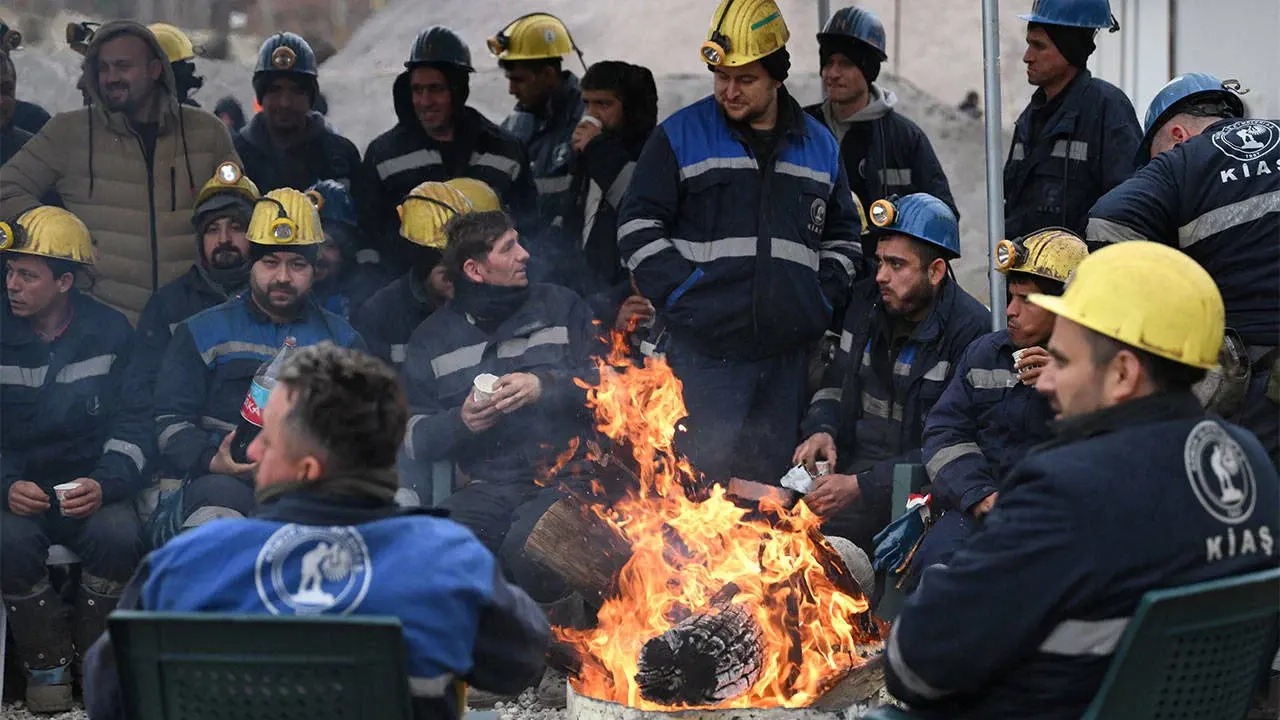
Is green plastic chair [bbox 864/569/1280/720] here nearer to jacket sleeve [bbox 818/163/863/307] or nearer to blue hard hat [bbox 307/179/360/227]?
jacket sleeve [bbox 818/163/863/307]

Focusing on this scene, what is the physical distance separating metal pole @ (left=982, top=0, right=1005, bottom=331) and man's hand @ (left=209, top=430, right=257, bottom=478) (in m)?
2.93

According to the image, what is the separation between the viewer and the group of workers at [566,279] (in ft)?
17.9

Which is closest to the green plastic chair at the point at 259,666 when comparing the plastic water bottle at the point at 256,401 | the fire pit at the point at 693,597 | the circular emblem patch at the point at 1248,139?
the fire pit at the point at 693,597

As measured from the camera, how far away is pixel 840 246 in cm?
645

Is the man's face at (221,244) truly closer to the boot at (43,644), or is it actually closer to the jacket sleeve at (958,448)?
the boot at (43,644)

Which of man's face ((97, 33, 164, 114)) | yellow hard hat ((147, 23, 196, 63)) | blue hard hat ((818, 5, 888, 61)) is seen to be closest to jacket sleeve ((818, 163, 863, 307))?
Result: blue hard hat ((818, 5, 888, 61))

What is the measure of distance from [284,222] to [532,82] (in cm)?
242

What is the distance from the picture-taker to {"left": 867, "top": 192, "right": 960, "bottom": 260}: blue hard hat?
6.05 meters

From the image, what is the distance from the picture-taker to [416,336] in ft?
20.6

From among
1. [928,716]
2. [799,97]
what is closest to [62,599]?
[928,716]

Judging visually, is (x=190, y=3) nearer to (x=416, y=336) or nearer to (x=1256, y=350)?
(x=416, y=336)

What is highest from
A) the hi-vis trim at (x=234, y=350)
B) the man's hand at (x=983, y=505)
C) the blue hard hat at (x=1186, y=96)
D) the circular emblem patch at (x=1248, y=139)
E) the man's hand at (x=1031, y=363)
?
the blue hard hat at (x=1186, y=96)

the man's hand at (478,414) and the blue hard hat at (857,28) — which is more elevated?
the blue hard hat at (857,28)

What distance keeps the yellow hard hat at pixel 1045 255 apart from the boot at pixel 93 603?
3.51 m
